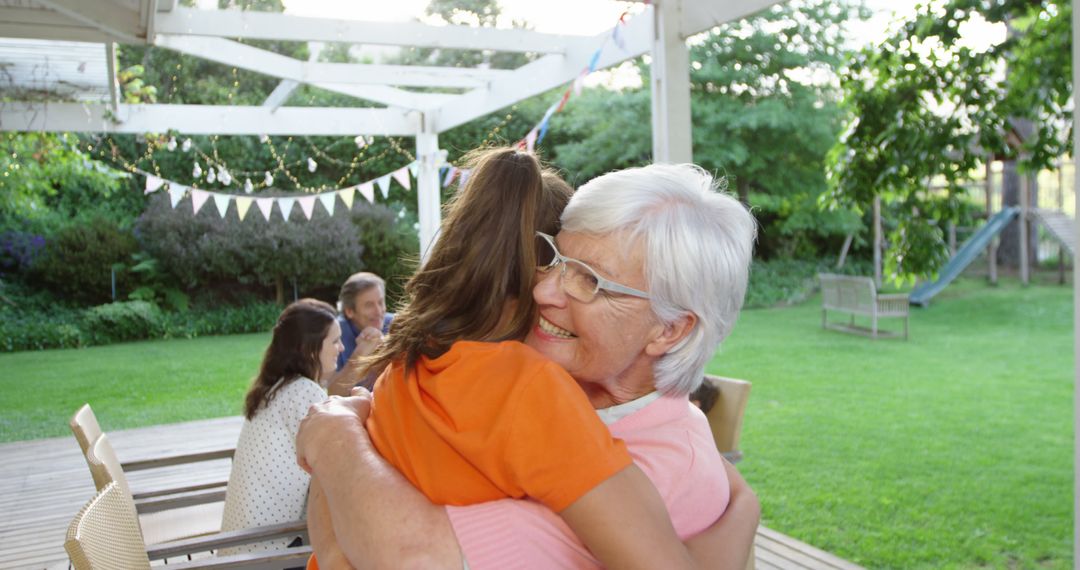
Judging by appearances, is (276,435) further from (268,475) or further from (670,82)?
(670,82)

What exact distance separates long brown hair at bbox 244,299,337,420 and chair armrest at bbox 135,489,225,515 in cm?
34

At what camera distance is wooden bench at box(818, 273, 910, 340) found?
1187 centimetres

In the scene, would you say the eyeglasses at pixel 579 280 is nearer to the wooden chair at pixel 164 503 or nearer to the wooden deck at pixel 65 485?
the wooden chair at pixel 164 503

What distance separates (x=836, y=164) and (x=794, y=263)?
538 inches

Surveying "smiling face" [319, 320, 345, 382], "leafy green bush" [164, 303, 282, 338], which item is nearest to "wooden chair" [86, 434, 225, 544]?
"smiling face" [319, 320, 345, 382]

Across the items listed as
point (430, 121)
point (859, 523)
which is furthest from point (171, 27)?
point (859, 523)

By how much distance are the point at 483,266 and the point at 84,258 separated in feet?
48.3

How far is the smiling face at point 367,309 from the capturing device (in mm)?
4672

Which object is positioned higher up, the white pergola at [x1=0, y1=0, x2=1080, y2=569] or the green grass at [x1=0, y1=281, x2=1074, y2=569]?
the white pergola at [x1=0, y1=0, x2=1080, y2=569]

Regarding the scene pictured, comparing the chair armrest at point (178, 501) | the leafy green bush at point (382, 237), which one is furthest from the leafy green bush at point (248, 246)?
the chair armrest at point (178, 501)

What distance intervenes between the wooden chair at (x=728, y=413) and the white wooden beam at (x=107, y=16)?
315cm

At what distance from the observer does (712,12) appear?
3449 millimetres

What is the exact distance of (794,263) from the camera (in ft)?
58.9

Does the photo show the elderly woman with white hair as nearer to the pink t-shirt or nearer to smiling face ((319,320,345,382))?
the pink t-shirt
